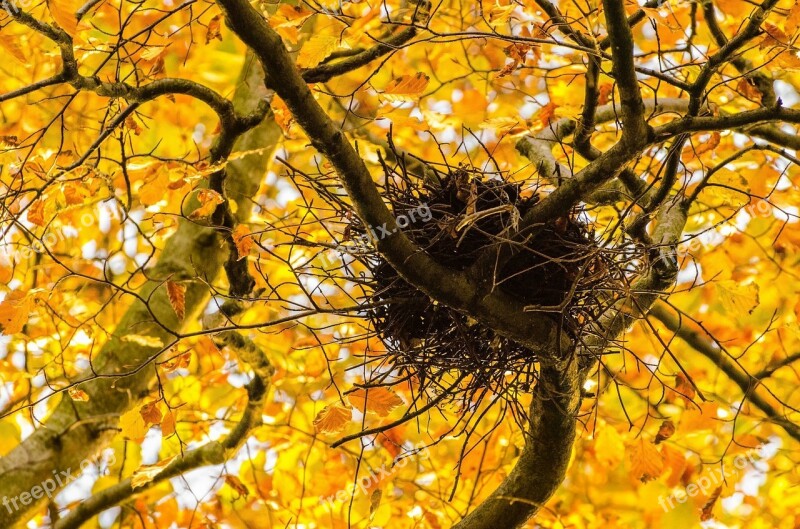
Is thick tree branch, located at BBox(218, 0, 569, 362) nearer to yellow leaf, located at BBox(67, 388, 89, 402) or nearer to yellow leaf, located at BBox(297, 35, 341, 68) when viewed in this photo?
yellow leaf, located at BBox(297, 35, 341, 68)

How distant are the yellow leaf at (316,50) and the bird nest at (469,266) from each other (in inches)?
18.1

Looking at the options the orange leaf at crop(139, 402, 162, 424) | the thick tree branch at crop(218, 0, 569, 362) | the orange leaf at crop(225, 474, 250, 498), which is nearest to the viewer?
the thick tree branch at crop(218, 0, 569, 362)

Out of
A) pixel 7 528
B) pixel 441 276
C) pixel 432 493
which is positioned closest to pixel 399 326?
pixel 441 276

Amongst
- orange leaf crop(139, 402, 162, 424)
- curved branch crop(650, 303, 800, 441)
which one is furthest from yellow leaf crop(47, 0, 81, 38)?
curved branch crop(650, 303, 800, 441)

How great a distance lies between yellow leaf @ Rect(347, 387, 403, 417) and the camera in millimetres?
2105

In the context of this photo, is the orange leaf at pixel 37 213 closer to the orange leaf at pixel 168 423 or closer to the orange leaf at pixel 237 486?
the orange leaf at pixel 168 423

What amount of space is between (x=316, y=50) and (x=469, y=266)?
848 millimetres

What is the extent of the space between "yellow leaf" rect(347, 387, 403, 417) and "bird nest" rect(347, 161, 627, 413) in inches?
8.6

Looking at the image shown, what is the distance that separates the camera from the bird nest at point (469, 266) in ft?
5.56

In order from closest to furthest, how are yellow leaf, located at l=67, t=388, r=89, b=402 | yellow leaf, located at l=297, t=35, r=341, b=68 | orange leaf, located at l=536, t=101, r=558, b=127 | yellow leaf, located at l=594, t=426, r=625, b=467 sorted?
yellow leaf, located at l=297, t=35, r=341, b=68 → yellow leaf, located at l=67, t=388, r=89, b=402 → orange leaf, located at l=536, t=101, r=558, b=127 → yellow leaf, located at l=594, t=426, r=625, b=467

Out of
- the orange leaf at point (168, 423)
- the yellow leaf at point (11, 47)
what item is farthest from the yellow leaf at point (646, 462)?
the yellow leaf at point (11, 47)

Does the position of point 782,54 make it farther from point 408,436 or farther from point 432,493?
point 408,436

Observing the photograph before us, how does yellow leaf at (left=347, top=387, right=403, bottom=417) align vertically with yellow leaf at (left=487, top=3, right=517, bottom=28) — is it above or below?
below

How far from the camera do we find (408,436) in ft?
17.6
